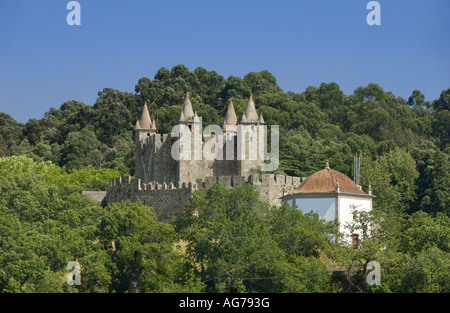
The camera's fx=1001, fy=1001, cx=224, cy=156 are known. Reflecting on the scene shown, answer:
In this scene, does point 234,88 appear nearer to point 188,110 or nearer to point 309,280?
point 188,110

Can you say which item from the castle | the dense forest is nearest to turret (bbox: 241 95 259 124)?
the castle

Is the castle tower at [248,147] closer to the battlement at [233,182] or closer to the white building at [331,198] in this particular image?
the battlement at [233,182]

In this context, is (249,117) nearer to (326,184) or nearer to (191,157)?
(191,157)

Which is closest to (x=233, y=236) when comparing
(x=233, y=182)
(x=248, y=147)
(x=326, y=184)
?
(x=326, y=184)

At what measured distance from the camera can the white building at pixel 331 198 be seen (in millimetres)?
61469

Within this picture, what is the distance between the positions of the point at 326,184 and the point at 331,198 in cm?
136

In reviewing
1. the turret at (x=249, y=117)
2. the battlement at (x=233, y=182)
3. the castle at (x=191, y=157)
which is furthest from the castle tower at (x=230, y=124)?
the battlement at (x=233, y=182)

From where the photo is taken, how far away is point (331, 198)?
6169 centimetres

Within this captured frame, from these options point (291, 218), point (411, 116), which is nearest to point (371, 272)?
point (291, 218)

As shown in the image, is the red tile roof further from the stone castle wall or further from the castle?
the castle

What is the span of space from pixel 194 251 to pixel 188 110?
2029cm

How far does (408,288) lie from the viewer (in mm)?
52875

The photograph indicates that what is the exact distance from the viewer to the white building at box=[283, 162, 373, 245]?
61.5 m
